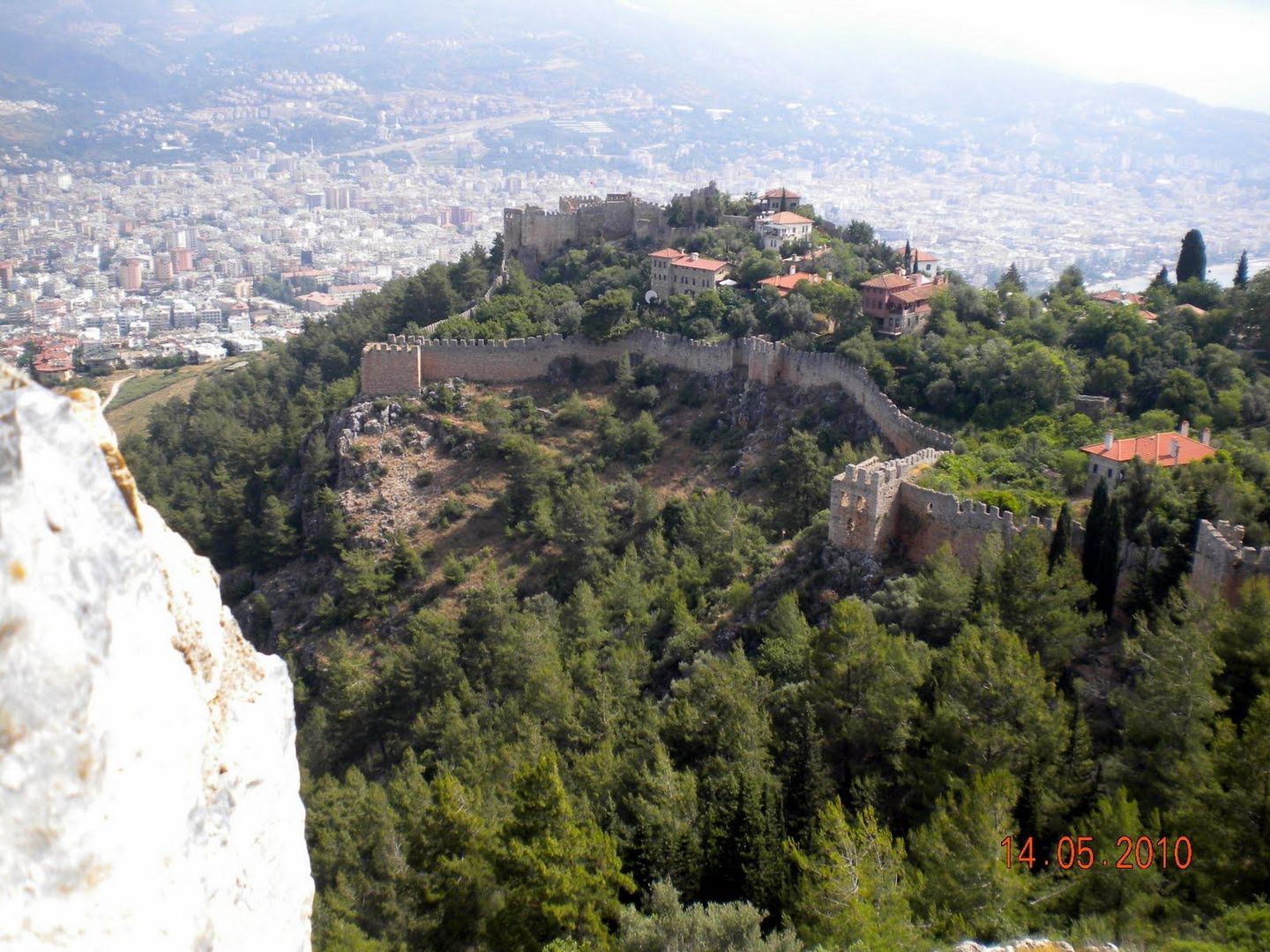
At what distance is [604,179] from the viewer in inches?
6914

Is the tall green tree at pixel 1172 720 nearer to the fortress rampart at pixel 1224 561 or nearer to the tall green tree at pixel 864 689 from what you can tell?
the fortress rampart at pixel 1224 561

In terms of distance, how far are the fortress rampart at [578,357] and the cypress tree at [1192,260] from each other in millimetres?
13136

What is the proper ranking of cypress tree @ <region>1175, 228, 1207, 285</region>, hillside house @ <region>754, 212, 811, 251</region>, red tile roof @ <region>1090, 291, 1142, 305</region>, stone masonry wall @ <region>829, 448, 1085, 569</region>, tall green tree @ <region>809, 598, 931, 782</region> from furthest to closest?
hillside house @ <region>754, 212, 811, 251</region>
cypress tree @ <region>1175, 228, 1207, 285</region>
red tile roof @ <region>1090, 291, 1142, 305</region>
stone masonry wall @ <region>829, 448, 1085, 569</region>
tall green tree @ <region>809, 598, 931, 782</region>

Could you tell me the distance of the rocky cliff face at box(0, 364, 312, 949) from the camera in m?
3.64

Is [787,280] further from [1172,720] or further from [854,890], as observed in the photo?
[854,890]

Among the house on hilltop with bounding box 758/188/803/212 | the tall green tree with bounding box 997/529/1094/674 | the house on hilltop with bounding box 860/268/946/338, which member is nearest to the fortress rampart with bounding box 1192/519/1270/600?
the tall green tree with bounding box 997/529/1094/674

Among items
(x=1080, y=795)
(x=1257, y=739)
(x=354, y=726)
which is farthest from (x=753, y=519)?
(x=1257, y=739)

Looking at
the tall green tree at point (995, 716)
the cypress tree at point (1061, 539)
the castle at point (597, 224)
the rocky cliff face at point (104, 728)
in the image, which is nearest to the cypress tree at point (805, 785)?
the tall green tree at point (995, 716)

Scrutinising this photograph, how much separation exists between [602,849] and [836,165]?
172743 millimetres

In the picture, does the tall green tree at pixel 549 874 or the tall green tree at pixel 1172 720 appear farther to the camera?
the tall green tree at pixel 1172 720

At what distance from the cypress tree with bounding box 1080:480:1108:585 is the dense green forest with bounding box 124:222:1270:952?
0.22 feet

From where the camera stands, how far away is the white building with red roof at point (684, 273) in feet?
123

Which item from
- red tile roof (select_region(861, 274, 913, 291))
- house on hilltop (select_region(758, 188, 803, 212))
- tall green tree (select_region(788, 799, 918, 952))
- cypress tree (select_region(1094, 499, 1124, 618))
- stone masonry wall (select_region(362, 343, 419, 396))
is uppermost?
house on hilltop (select_region(758, 188, 803, 212))

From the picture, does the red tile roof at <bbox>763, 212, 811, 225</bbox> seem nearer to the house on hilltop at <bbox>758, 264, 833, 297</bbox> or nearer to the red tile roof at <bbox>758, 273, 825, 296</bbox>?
the house on hilltop at <bbox>758, 264, 833, 297</bbox>
